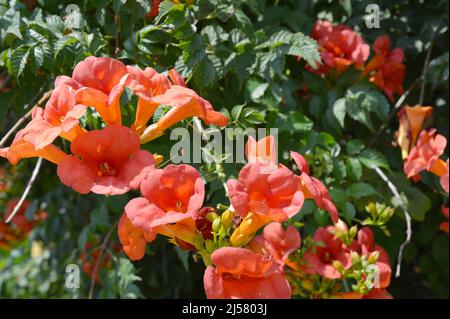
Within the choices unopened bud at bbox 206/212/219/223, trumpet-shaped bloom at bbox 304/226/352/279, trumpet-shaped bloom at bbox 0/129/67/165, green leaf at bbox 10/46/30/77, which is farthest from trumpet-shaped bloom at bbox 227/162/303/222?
green leaf at bbox 10/46/30/77

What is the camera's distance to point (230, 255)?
4.65ft

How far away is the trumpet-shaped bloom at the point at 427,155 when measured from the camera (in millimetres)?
2416

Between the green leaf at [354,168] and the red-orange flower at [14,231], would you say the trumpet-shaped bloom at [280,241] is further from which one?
the red-orange flower at [14,231]

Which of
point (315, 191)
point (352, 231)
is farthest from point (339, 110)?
point (315, 191)

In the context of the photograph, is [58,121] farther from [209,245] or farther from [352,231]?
[352,231]

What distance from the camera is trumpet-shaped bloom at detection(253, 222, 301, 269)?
2.22 meters

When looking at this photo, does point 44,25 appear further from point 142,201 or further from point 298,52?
point 142,201

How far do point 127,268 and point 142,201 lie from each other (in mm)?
1338

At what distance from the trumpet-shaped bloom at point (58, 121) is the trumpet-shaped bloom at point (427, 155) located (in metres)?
1.39

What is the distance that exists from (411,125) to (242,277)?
145 centimetres

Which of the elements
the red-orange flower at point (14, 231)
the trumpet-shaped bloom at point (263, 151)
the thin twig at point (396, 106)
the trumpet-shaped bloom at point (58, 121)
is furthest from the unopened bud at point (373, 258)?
the red-orange flower at point (14, 231)

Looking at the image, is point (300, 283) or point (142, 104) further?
point (300, 283)
